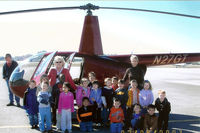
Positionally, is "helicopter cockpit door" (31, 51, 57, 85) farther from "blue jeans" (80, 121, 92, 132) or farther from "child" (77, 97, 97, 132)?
"blue jeans" (80, 121, 92, 132)

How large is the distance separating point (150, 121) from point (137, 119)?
0.30 meters

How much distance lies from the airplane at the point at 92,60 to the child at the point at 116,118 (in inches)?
68.5

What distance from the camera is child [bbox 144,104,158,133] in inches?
180

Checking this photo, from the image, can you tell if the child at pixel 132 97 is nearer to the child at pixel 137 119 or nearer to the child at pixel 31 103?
the child at pixel 137 119

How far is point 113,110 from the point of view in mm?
4969

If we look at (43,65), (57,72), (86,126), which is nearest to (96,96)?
(86,126)

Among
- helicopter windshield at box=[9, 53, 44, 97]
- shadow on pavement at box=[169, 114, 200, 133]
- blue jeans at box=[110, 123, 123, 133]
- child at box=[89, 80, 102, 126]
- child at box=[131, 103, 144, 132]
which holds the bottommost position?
shadow on pavement at box=[169, 114, 200, 133]

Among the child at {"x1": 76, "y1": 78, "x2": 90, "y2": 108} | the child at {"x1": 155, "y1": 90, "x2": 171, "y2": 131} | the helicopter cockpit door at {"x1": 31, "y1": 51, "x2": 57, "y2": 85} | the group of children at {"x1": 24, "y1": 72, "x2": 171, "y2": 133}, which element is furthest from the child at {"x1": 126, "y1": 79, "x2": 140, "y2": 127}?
the helicopter cockpit door at {"x1": 31, "y1": 51, "x2": 57, "y2": 85}

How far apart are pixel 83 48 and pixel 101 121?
307 centimetres

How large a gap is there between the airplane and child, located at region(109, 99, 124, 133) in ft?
5.71

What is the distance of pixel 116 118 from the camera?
192 inches

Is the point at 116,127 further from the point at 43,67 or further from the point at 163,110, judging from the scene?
the point at 43,67

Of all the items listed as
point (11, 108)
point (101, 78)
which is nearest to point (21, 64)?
point (11, 108)

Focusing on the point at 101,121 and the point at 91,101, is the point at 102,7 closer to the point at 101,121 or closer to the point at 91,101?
the point at 91,101
